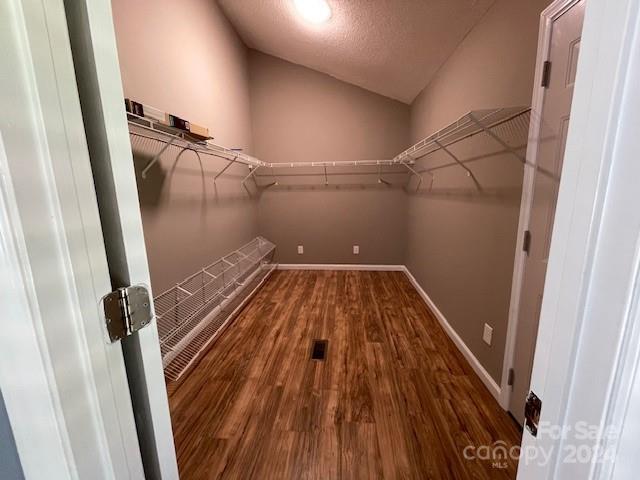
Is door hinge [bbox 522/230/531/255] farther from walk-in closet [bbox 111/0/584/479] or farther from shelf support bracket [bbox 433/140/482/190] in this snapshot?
shelf support bracket [bbox 433/140/482/190]

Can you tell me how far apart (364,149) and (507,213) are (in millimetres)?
2623

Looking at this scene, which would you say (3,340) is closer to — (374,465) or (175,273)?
(374,465)

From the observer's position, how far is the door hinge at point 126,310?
45cm

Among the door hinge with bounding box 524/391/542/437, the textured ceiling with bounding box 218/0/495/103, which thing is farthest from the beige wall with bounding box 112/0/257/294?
the door hinge with bounding box 524/391/542/437

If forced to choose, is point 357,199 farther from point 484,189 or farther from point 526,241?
point 526,241

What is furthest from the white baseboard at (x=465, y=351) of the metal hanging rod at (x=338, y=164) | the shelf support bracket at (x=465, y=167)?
the metal hanging rod at (x=338, y=164)

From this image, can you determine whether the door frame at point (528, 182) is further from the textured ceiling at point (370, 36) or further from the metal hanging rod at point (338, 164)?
the metal hanging rod at point (338, 164)

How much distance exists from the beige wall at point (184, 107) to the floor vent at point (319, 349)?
1212 millimetres

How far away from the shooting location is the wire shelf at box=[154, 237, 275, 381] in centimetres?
193

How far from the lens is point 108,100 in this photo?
45cm

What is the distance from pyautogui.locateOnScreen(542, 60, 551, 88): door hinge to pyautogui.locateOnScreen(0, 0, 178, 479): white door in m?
1.64

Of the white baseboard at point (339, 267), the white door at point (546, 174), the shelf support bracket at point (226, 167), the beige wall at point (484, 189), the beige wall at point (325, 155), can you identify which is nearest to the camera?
the white door at point (546, 174)

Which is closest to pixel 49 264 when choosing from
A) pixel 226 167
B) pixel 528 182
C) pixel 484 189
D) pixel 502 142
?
pixel 528 182

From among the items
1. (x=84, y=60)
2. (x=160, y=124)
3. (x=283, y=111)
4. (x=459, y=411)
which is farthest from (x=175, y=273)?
(x=283, y=111)
